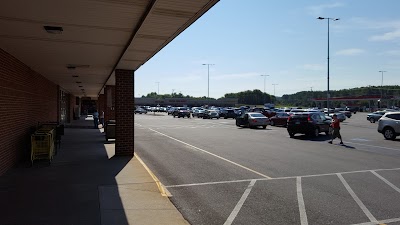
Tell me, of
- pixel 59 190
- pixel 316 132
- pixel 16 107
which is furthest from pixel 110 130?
pixel 316 132

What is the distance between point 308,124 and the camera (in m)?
23.7

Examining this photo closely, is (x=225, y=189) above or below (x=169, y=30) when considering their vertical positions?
below

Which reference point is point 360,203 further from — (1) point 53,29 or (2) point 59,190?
(1) point 53,29

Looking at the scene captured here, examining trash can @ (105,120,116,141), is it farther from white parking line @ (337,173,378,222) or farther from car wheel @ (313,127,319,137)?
car wheel @ (313,127,319,137)

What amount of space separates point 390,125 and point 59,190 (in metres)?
20.1

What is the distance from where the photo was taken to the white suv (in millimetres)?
21656

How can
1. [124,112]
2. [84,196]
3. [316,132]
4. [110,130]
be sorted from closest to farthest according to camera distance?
[84,196] → [124,112] → [110,130] → [316,132]

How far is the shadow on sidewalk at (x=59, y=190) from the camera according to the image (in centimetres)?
630

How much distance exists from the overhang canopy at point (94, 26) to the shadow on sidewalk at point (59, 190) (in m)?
3.48

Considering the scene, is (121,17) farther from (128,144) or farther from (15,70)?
(128,144)

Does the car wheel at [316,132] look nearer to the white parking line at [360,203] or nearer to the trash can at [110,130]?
the trash can at [110,130]

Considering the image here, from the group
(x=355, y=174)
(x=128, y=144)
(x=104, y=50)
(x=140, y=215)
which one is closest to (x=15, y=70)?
(x=104, y=50)

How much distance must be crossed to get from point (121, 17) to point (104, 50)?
400 centimetres

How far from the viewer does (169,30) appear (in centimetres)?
756
